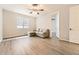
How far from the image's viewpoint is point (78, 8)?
586 centimetres

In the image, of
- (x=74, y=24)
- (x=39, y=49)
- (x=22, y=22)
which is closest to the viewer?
(x=39, y=49)

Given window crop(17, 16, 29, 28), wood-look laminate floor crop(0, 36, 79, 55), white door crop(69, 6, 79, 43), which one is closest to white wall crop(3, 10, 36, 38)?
window crop(17, 16, 29, 28)

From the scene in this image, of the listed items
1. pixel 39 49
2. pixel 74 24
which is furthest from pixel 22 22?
pixel 39 49

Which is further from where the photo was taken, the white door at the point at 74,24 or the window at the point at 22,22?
the window at the point at 22,22

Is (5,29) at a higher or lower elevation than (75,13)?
lower

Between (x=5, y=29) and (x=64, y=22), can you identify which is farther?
(x=5, y=29)

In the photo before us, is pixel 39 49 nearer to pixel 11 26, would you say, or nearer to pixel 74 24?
pixel 74 24

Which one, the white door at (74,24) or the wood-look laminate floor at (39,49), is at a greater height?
the white door at (74,24)

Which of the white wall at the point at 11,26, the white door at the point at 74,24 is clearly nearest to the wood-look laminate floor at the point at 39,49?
the white door at the point at 74,24

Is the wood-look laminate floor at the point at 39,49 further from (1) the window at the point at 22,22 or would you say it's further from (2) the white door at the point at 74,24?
(1) the window at the point at 22,22
